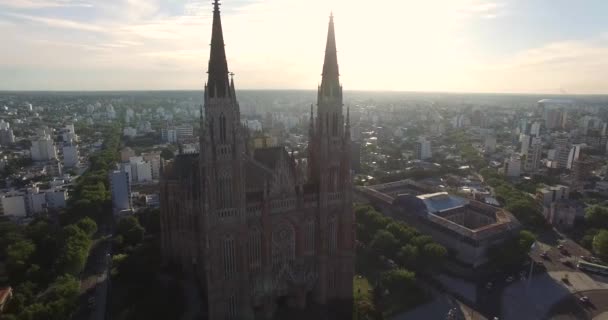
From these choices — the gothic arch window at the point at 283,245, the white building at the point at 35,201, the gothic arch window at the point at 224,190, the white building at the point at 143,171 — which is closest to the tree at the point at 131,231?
the gothic arch window at the point at 283,245

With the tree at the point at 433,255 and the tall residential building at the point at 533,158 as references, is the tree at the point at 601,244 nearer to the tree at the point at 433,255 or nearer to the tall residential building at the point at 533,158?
the tree at the point at 433,255

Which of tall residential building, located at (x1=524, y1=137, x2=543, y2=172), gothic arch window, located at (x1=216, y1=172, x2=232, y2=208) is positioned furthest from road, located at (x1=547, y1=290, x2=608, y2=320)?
tall residential building, located at (x1=524, y1=137, x2=543, y2=172)

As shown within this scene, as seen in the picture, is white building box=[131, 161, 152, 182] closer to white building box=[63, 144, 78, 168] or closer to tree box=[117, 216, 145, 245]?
white building box=[63, 144, 78, 168]

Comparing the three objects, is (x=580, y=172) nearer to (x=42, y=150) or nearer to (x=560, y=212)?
(x=560, y=212)

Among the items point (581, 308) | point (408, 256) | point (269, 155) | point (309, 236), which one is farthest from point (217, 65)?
point (581, 308)

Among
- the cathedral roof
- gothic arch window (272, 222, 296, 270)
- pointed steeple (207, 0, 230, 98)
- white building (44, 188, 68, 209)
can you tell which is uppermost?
pointed steeple (207, 0, 230, 98)

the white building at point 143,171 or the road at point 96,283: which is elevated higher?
the white building at point 143,171

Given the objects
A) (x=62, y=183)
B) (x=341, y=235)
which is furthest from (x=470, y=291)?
(x=62, y=183)
